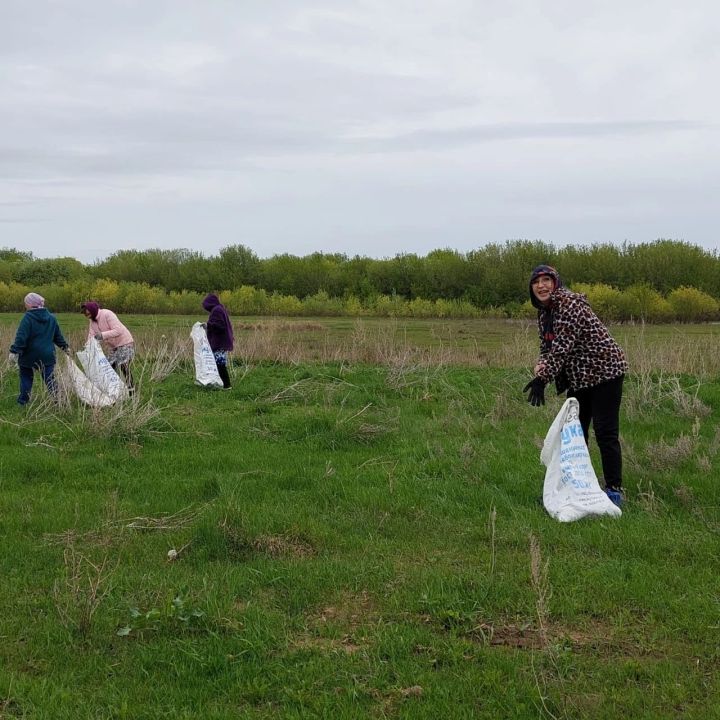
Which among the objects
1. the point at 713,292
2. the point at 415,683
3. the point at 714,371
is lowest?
the point at 415,683

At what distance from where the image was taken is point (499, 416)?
9.38m

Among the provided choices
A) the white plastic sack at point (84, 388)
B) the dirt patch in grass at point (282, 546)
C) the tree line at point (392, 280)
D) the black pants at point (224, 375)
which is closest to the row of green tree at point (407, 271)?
the tree line at point (392, 280)

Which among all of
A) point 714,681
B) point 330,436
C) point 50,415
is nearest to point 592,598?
point 714,681

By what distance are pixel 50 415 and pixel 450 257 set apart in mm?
37178

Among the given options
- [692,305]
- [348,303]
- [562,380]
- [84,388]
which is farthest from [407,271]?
[562,380]

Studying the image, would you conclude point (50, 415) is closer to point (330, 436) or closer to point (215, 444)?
point (215, 444)

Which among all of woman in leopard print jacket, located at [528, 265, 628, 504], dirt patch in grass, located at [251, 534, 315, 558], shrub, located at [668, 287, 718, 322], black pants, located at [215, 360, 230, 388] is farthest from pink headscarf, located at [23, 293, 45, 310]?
shrub, located at [668, 287, 718, 322]

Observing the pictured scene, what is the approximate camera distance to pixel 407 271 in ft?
150

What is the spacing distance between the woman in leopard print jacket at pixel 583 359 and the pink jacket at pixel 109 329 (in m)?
6.93

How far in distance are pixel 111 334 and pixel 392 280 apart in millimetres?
35862

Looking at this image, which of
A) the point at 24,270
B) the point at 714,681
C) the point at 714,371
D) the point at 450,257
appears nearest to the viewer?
the point at 714,681

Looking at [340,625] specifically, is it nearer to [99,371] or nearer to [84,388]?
[84,388]

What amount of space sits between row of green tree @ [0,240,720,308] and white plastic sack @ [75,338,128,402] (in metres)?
32.8

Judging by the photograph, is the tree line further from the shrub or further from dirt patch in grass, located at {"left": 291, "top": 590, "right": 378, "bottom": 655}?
dirt patch in grass, located at {"left": 291, "top": 590, "right": 378, "bottom": 655}
